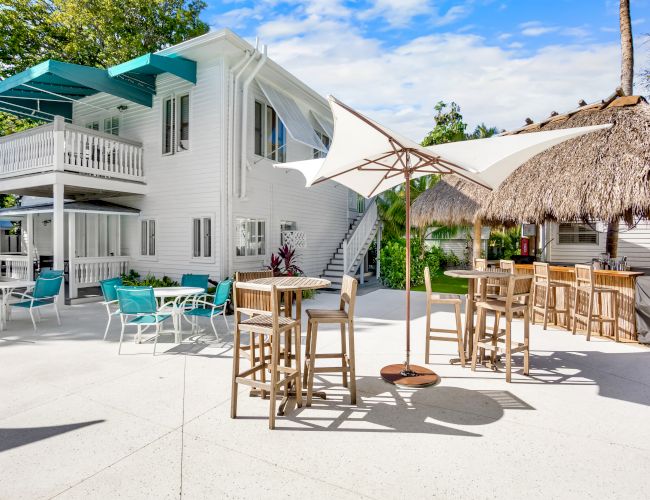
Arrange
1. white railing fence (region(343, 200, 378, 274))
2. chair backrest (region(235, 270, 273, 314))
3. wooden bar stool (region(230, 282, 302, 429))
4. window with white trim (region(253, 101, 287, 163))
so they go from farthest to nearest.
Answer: white railing fence (region(343, 200, 378, 274)) < window with white trim (region(253, 101, 287, 163)) < chair backrest (region(235, 270, 273, 314)) < wooden bar stool (region(230, 282, 302, 429))

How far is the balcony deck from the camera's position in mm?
10500

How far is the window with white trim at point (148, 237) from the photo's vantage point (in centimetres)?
1229

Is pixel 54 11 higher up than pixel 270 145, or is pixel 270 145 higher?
pixel 54 11

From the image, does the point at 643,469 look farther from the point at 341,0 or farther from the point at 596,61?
the point at 596,61

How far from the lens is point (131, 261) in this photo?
40.8ft

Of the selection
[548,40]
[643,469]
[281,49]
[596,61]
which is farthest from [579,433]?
[596,61]

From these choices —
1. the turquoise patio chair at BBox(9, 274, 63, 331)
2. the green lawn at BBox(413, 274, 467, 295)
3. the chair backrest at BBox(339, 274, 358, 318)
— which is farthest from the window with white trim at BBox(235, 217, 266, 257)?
the chair backrest at BBox(339, 274, 358, 318)

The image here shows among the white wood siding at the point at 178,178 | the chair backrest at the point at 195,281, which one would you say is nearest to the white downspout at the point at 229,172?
the white wood siding at the point at 178,178

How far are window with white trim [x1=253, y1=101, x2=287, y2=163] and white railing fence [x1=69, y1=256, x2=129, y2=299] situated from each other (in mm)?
5642

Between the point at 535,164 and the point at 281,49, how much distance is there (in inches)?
317

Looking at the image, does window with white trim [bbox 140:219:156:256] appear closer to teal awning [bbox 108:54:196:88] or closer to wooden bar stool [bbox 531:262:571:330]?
teal awning [bbox 108:54:196:88]

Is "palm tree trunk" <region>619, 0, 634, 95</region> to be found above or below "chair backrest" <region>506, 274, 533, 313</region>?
above

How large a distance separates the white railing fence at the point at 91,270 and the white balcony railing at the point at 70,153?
8.29 ft

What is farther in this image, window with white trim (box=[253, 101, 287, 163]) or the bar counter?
window with white trim (box=[253, 101, 287, 163])
